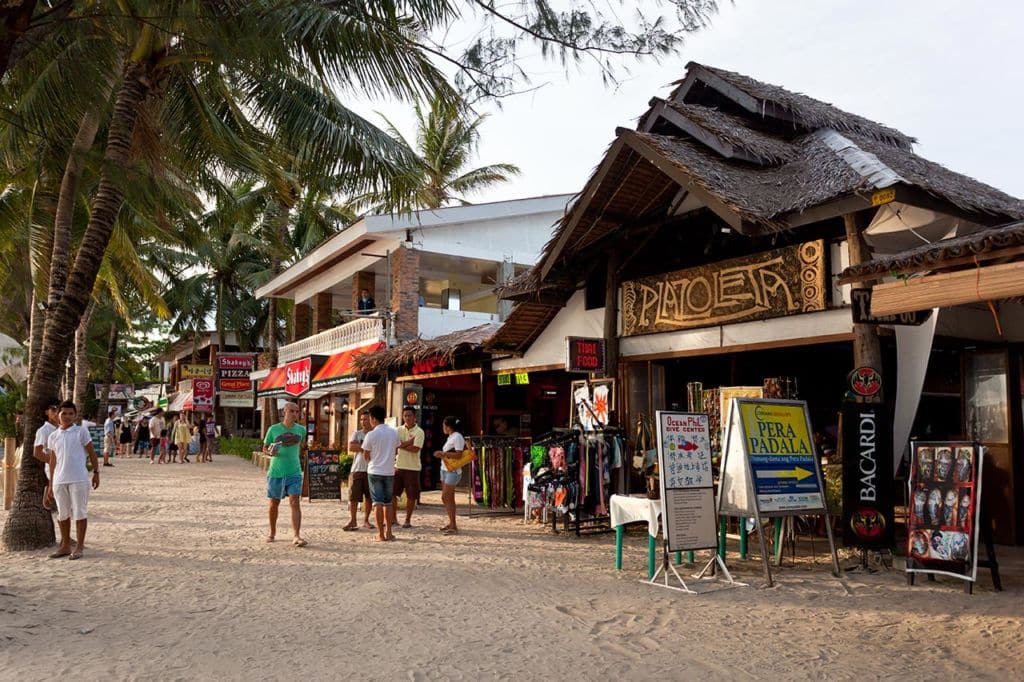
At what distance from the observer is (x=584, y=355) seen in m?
11.3

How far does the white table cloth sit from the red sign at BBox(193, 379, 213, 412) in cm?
2998

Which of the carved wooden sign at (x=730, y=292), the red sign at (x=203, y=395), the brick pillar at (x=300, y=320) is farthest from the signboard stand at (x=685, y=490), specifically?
the red sign at (x=203, y=395)

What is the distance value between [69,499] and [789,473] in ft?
23.8

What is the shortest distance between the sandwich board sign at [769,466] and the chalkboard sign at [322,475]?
8.40 m

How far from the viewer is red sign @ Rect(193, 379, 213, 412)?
113 feet

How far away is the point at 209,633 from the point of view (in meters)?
5.84

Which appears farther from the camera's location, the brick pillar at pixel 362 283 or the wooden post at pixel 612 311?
the brick pillar at pixel 362 283

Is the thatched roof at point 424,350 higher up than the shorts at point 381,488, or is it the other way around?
the thatched roof at point 424,350

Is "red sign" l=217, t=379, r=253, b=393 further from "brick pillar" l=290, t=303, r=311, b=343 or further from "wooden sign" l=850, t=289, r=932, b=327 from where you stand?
"wooden sign" l=850, t=289, r=932, b=327

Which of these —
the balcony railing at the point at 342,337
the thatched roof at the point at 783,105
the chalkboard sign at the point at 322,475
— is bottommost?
the chalkboard sign at the point at 322,475

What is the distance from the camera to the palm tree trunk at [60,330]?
30.5ft

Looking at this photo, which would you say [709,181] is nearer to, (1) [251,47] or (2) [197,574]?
(1) [251,47]

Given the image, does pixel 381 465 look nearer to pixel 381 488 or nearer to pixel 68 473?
pixel 381 488

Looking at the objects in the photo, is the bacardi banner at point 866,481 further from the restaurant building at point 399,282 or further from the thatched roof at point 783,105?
the restaurant building at point 399,282
